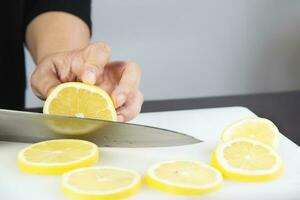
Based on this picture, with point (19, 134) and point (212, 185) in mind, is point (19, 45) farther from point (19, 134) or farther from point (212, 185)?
point (212, 185)

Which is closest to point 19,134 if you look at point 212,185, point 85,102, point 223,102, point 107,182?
point 85,102

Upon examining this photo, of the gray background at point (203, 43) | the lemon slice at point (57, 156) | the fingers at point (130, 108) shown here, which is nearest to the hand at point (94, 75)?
the fingers at point (130, 108)

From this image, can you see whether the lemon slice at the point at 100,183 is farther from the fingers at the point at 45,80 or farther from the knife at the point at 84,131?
the fingers at the point at 45,80

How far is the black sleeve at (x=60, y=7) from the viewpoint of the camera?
1.25 metres

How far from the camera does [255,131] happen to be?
0.94m

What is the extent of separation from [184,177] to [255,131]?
0.21 m

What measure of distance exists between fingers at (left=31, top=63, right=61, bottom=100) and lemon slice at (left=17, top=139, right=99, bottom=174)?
0.47 ft

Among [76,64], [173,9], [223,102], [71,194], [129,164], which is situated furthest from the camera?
[173,9]

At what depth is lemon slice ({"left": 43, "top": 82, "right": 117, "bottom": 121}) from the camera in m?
0.93

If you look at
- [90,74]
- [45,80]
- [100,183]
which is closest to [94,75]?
[90,74]

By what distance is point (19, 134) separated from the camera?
0.93m

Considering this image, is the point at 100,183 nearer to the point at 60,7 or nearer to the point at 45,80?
the point at 45,80

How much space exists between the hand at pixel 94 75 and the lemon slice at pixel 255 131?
0.54 feet

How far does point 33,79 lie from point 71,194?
1.13 ft
